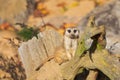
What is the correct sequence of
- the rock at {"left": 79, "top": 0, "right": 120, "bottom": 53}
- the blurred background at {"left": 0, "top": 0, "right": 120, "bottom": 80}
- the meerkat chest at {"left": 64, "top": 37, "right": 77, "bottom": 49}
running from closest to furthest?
the meerkat chest at {"left": 64, "top": 37, "right": 77, "bottom": 49}
the rock at {"left": 79, "top": 0, "right": 120, "bottom": 53}
the blurred background at {"left": 0, "top": 0, "right": 120, "bottom": 80}

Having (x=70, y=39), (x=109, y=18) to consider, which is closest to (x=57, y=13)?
(x=109, y=18)

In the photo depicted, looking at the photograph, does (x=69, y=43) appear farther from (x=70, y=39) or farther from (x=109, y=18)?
(x=109, y=18)

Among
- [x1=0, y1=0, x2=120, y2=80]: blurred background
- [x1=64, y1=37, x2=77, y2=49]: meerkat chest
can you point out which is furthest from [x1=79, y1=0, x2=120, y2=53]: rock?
[x1=64, y1=37, x2=77, y2=49]: meerkat chest

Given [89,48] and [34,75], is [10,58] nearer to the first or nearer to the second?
[34,75]

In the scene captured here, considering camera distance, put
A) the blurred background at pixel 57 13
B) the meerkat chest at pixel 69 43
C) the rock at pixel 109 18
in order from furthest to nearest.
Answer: the blurred background at pixel 57 13 → the rock at pixel 109 18 → the meerkat chest at pixel 69 43

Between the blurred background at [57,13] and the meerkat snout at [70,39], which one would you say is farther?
the blurred background at [57,13]

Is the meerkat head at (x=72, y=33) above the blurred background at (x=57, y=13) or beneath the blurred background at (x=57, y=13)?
above

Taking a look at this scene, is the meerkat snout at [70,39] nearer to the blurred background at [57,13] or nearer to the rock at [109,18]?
the rock at [109,18]

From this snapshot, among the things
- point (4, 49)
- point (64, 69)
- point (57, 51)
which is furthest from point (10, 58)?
point (64, 69)

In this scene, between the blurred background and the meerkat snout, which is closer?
the meerkat snout

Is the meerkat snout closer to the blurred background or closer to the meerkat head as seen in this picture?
the meerkat head

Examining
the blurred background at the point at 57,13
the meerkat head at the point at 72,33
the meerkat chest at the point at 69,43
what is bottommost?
the blurred background at the point at 57,13

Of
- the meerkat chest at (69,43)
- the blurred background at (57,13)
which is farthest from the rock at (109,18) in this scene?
the meerkat chest at (69,43)
